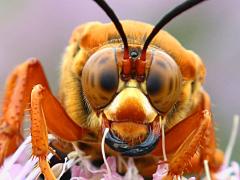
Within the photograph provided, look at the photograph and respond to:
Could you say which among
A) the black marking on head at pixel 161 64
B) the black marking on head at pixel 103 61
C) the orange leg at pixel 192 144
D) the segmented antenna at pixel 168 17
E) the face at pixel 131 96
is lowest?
the orange leg at pixel 192 144

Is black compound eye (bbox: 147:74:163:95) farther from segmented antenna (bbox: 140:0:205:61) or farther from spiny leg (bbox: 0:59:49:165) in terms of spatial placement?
spiny leg (bbox: 0:59:49:165)

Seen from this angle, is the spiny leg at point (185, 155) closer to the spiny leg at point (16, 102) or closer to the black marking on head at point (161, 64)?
the black marking on head at point (161, 64)

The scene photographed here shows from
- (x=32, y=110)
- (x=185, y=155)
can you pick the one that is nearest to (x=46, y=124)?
(x=32, y=110)

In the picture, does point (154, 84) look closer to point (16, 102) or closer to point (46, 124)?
point (46, 124)

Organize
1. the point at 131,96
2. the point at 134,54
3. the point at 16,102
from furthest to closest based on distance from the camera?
the point at 16,102
the point at 134,54
the point at 131,96

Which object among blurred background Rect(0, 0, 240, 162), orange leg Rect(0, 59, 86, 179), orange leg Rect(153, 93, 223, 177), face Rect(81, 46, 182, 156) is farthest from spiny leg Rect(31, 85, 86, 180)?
blurred background Rect(0, 0, 240, 162)

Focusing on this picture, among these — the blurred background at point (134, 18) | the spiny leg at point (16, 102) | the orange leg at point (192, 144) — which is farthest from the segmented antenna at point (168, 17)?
the blurred background at point (134, 18)

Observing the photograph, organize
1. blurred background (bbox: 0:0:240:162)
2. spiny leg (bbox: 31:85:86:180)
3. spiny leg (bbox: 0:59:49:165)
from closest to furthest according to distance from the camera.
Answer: spiny leg (bbox: 31:85:86:180), spiny leg (bbox: 0:59:49:165), blurred background (bbox: 0:0:240:162)
